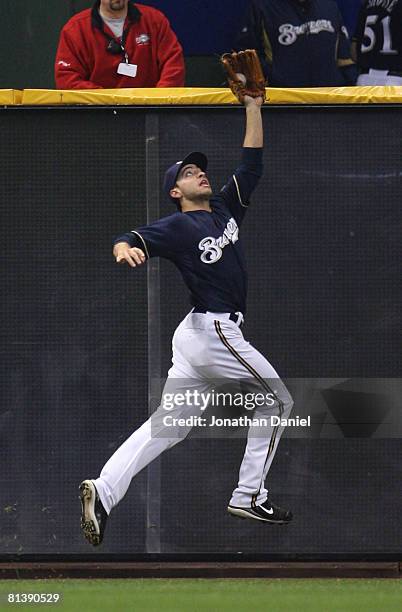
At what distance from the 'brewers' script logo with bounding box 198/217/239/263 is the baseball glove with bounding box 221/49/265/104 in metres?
0.67

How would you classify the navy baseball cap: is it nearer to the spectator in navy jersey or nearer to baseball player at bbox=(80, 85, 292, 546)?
baseball player at bbox=(80, 85, 292, 546)

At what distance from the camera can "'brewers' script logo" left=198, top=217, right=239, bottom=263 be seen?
7.38m

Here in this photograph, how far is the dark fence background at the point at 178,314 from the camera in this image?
7.42 m

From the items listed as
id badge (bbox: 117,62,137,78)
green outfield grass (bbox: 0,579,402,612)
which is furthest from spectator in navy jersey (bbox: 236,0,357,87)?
green outfield grass (bbox: 0,579,402,612)

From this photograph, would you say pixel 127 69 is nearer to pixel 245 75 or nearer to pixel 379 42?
pixel 245 75

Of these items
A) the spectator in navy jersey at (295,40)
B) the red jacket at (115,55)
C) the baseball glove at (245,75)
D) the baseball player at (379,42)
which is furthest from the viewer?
the baseball player at (379,42)

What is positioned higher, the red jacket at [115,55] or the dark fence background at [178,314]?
the red jacket at [115,55]

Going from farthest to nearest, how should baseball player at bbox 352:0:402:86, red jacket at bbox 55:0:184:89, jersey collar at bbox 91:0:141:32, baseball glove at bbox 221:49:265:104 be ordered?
1. baseball player at bbox 352:0:402:86
2. jersey collar at bbox 91:0:141:32
3. red jacket at bbox 55:0:184:89
4. baseball glove at bbox 221:49:265:104

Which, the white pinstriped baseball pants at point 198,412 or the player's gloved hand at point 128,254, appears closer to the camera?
the player's gloved hand at point 128,254

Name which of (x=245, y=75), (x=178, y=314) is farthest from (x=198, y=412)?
(x=245, y=75)

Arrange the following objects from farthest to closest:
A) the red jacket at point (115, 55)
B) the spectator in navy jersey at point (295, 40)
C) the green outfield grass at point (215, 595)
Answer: the spectator in navy jersey at point (295, 40)
the red jacket at point (115, 55)
the green outfield grass at point (215, 595)

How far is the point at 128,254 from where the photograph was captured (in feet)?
Answer: 23.1

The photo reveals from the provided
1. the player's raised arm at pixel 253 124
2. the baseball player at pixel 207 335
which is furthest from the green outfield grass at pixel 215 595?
the player's raised arm at pixel 253 124

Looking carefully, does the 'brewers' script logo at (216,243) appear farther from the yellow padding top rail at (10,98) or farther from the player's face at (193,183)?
the yellow padding top rail at (10,98)
